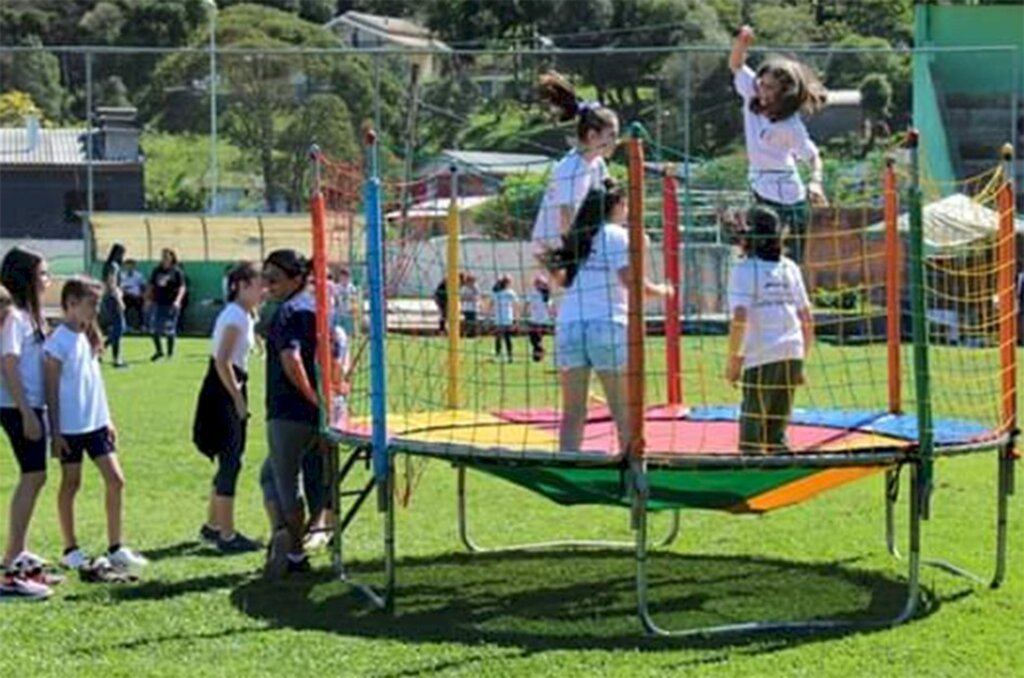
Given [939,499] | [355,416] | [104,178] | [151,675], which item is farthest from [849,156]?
[151,675]

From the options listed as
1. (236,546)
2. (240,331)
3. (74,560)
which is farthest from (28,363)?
(236,546)

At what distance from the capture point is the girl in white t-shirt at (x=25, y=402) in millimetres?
9609

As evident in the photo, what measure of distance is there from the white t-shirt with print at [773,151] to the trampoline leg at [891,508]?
1.53m

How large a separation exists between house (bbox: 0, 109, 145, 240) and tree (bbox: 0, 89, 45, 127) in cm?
33

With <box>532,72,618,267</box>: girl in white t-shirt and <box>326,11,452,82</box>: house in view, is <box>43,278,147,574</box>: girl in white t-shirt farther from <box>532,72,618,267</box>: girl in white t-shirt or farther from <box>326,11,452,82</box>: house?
<box>326,11,452,82</box>: house

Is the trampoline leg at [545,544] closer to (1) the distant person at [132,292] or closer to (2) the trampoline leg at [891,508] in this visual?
(2) the trampoline leg at [891,508]

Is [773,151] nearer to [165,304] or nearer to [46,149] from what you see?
[165,304]

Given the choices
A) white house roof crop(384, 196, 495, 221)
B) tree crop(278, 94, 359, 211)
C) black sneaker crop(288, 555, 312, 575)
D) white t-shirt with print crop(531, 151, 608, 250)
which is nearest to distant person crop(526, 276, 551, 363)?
white house roof crop(384, 196, 495, 221)

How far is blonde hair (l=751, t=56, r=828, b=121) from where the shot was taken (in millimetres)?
9555

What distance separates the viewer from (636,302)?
27.7 ft

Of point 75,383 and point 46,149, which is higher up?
point 46,149

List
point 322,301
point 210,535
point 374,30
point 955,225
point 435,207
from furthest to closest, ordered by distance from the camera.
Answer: point 374,30 < point 955,225 < point 435,207 < point 210,535 < point 322,301

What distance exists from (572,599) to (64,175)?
3015cm

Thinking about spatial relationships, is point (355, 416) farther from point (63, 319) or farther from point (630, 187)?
point (630, 187)
